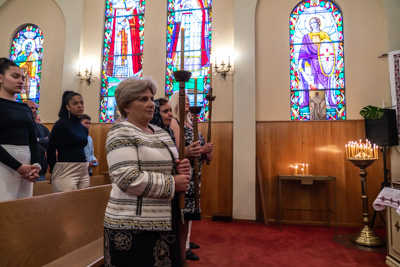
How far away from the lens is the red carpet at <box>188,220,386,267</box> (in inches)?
109

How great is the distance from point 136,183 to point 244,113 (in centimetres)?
389

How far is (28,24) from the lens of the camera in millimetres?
6109

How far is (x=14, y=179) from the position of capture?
180cm

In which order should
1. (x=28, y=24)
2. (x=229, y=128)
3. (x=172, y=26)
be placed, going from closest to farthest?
(x=229, y=128)
(x=172, y=26)
(x=28, y=24)

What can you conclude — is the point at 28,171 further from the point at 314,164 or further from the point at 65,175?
the point at 314,164

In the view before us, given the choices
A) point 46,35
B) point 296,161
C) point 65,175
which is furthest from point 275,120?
point 46,35

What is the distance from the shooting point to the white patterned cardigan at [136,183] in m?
1.05

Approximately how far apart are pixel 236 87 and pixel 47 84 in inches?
154

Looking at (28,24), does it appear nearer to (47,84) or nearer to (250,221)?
(47,84)

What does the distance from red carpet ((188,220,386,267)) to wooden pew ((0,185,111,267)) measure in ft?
3.27

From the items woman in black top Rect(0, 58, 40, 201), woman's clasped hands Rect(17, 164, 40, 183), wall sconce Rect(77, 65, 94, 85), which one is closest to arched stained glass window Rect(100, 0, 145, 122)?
wall sconce Rect(77, 65, 94, 85)

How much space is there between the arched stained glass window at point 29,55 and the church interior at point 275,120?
186 centimetres

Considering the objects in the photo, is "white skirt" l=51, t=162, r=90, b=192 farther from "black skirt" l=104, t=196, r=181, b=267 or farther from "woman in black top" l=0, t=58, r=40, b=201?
"black skirt" l=104, t=196, r=181, b=267

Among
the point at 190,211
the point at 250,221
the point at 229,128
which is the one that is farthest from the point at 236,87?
the point at 190,211
